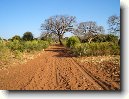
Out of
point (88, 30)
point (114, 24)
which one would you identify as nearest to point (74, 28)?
point (88, 30)

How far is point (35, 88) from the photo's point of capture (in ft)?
15.4

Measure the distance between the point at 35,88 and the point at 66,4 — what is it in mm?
1659

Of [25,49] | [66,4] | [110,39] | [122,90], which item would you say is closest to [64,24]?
[66,4]

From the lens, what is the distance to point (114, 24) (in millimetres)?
4883

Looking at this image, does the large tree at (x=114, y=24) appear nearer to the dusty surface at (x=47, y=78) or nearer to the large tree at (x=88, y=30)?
the large tree at (x=88, y=30)

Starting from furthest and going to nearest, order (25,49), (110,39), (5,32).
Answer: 1. (25,49)
2. (110,39)
3. (5,32)

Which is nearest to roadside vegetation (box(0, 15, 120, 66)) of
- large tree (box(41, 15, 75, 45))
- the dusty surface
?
large tree (box(41, 15, 75, 45))

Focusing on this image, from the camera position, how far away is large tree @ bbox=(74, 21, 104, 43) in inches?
208

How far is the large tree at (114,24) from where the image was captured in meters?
4.76

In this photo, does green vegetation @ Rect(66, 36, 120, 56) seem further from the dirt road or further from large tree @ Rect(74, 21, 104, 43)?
the dirt road

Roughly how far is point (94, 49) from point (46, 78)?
99.3 inches

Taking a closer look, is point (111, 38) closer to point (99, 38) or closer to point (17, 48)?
point (99, 38)

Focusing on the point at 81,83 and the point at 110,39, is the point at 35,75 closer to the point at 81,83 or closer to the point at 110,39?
the point at 81,83

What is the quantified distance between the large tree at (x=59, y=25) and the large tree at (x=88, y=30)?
0.73 feet
